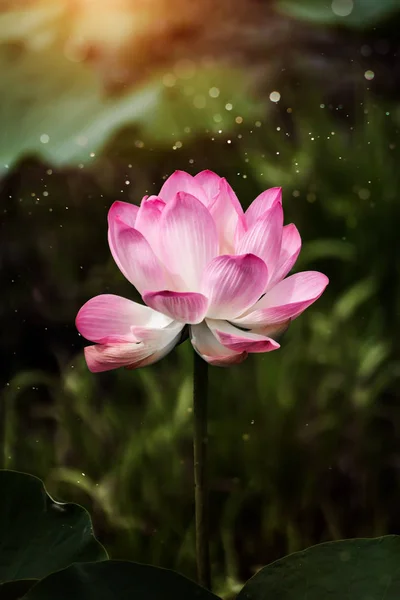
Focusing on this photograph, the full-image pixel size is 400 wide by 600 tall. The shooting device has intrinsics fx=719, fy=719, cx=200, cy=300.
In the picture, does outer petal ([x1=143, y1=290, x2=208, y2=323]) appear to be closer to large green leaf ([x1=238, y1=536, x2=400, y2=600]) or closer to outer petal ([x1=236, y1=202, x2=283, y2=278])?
outer petal ([x1=236, y1=202, x2=283, y2=278])

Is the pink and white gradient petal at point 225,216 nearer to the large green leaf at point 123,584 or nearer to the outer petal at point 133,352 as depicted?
the outer petal at point 133,352

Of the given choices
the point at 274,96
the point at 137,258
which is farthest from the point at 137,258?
the point at 274,96

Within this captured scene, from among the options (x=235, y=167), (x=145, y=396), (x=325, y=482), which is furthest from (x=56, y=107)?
(x=325, y=482)

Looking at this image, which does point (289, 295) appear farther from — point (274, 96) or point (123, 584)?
point (274, 96)

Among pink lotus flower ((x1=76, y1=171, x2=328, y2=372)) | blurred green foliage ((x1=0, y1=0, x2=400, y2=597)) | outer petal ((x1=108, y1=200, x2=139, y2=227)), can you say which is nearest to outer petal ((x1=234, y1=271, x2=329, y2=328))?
pink lotus flower ((x1=76, y1=171, x2=328, y2=372))

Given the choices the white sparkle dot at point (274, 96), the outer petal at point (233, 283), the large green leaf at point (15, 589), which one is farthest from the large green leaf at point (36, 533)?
the white sparkle dot at point (274, 96)

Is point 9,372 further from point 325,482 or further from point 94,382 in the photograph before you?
point 325,482
